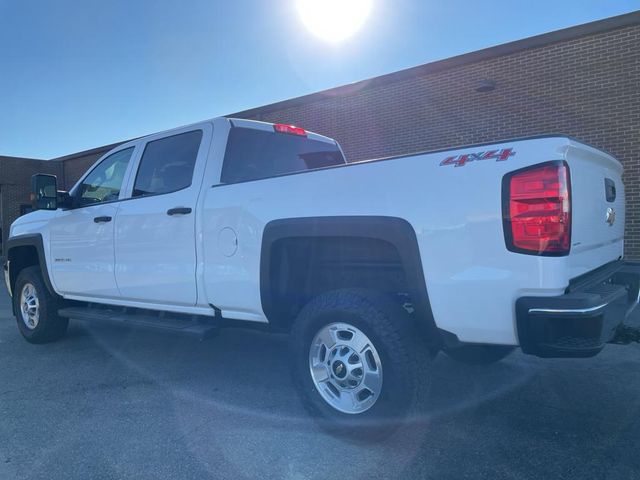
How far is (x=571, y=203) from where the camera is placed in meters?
2.52

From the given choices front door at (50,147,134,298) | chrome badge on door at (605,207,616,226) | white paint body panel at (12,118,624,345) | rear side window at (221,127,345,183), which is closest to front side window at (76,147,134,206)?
front door at (50,147,134,298)

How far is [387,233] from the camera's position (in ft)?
9.48

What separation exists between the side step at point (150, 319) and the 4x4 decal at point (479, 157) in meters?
2.26

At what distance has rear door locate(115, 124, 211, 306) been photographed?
4.04m

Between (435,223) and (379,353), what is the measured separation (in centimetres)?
83

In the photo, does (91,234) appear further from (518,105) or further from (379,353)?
(518,105)

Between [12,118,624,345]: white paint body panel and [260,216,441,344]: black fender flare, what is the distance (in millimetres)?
39

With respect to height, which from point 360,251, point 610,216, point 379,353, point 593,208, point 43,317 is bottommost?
point 43,317

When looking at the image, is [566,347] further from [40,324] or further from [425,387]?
[40,324]

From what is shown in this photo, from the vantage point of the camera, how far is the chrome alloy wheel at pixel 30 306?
18.8ft

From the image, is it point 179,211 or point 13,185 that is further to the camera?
point 13,185

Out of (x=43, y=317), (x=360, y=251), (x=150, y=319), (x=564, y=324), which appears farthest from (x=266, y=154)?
(x=43, y=317)

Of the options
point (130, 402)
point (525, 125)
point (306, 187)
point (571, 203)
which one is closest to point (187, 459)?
point (130, 402)

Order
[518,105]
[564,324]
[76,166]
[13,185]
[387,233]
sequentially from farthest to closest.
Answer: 1. [76,166]
2. [13,185]
3. [518,105]
4. [387,233]
5. [564,324]
